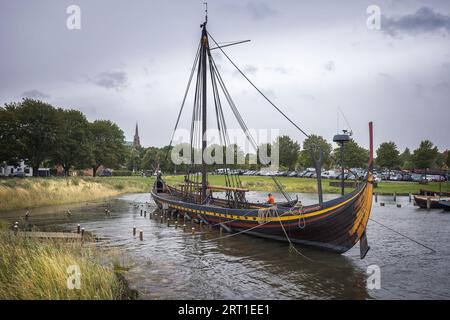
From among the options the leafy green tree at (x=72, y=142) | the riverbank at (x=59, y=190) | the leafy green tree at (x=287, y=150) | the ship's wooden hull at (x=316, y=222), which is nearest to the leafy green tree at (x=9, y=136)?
the leafy green tree at (x=72, y=142)

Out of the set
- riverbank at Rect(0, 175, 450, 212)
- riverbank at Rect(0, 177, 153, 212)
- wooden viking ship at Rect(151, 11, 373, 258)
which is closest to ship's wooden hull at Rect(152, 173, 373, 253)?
wooden viking ship at Rect(151, 11, 373, 258)

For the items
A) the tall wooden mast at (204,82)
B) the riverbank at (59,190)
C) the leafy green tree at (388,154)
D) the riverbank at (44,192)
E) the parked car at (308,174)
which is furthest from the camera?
the parked car at (308,174)

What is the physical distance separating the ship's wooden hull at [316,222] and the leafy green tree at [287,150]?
8436cm

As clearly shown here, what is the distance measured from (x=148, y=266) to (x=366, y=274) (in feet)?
33.4

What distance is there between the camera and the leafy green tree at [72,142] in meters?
59.3

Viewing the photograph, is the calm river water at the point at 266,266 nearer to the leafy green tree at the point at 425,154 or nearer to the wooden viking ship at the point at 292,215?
the wooden viking ship at the point at 292,215

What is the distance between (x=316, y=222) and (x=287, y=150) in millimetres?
90048

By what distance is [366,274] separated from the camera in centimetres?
1608

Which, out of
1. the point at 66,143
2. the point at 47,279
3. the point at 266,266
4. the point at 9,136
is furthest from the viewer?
the point at 66,143

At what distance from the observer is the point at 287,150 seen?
10738 cm

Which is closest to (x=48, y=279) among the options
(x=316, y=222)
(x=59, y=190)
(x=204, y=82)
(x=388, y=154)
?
(x=316, y=222)

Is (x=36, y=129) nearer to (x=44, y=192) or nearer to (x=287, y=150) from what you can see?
(x=44, y=192)

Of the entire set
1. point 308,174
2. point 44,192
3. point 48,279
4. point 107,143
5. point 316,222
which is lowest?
point 48,279

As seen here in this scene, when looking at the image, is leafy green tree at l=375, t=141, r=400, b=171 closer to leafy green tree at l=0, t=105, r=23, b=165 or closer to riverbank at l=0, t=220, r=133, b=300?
leafy green tree at l=0, t=105, r=23, b=165
